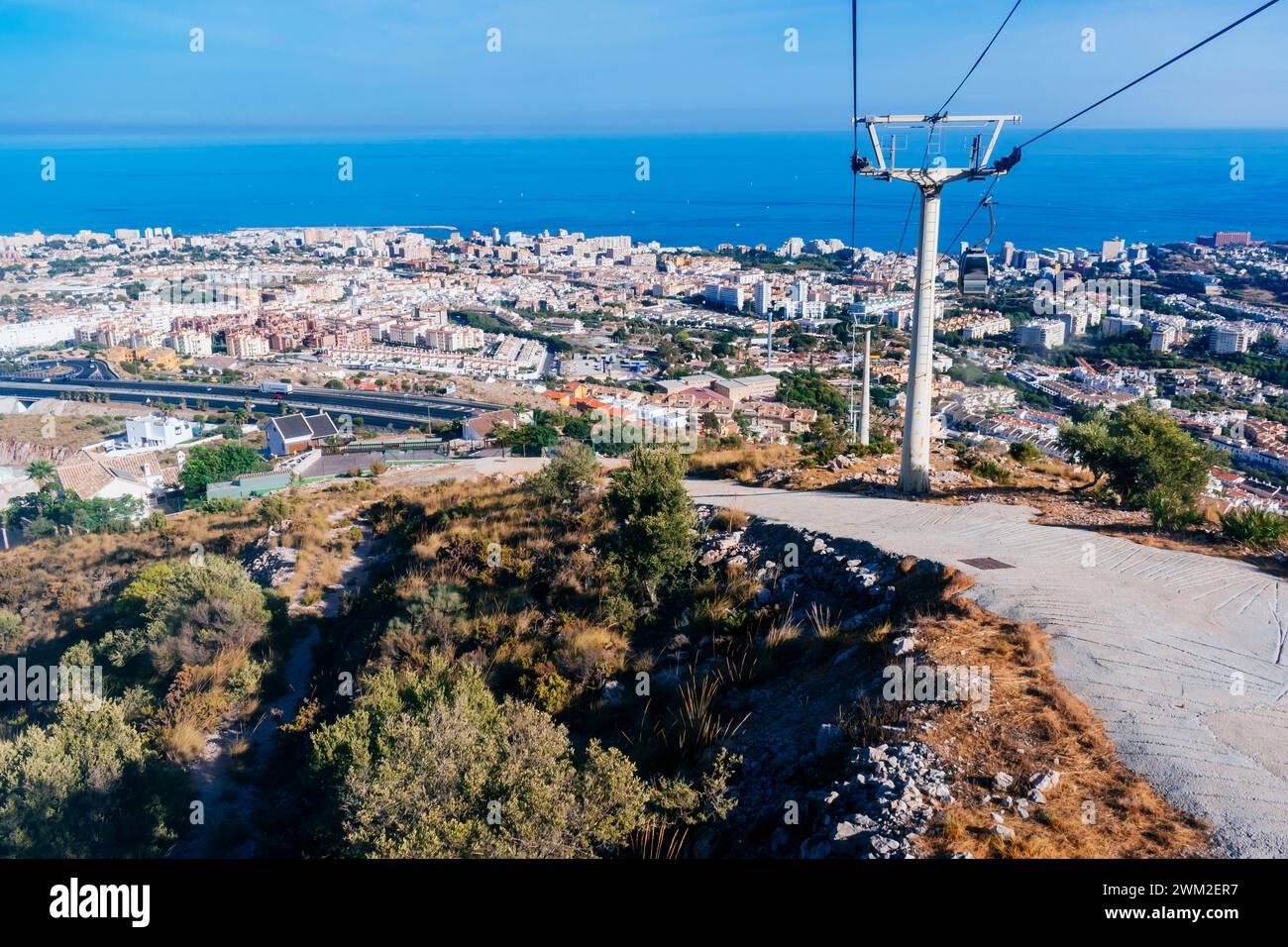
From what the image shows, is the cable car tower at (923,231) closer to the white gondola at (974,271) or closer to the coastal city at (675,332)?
the white gondola at (974,271)

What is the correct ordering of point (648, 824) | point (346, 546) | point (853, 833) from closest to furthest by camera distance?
1. point (853, 833)
2. point (648, 824)
3. point (346, 546)

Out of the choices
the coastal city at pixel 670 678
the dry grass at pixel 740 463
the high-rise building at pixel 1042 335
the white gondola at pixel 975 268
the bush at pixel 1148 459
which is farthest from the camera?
the high-rise building at pixel 1042 335

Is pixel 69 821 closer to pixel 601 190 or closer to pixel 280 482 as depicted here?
pixel 280 482

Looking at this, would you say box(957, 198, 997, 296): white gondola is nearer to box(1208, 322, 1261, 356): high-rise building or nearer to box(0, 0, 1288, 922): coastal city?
box(0, 0, 1288, 922): coastal city

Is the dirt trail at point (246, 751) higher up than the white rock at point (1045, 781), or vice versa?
the white rock at point (1045, 781)

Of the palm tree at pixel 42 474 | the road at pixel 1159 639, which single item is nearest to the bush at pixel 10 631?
the road at pixel 1159 639

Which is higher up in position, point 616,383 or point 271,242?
point 271,242
